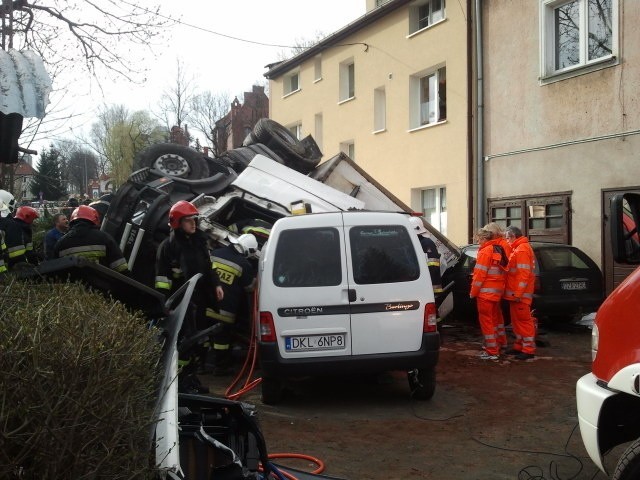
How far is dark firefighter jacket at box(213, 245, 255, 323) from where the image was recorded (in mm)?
7082

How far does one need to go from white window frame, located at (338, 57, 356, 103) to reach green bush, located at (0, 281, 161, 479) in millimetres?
20184

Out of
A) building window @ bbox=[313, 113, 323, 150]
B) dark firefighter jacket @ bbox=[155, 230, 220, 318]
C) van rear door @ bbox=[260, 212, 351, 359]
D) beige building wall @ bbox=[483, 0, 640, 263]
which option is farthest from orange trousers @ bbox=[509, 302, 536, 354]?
building window @ bbox=[313, 113, 323, 150]

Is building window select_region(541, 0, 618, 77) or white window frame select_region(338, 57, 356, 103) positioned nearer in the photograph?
building window select_region(541, 0, 618, 77)

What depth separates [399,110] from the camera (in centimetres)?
1838

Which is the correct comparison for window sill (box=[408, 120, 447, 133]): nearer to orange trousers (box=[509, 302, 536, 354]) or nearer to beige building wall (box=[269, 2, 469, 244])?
beige building wall (box=[269, 2, 469, 244])

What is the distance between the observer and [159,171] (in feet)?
35.4

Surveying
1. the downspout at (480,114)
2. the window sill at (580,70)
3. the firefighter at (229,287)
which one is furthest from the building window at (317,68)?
the firefighter at (229,287)

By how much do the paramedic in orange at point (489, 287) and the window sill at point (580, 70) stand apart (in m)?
5.88

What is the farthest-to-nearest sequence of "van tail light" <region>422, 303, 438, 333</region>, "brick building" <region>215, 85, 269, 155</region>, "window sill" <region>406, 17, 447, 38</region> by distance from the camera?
"brick building" <region>215, 85, 269, 155</region> → "window sill" <region>406, 17, 447, 38</region> → "van tail light" <region>422, 303, 438, 333</region>

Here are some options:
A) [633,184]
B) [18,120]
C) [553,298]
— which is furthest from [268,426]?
[633,184]

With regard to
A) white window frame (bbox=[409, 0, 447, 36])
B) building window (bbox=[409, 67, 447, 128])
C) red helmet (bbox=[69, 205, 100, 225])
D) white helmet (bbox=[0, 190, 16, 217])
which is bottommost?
red helmet (bbox=[69, 205, 100, 225])

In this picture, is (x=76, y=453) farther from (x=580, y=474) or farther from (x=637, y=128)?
(x=637, y=128)

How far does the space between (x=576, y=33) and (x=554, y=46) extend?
1.84 feet

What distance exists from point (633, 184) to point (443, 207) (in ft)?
20.2
